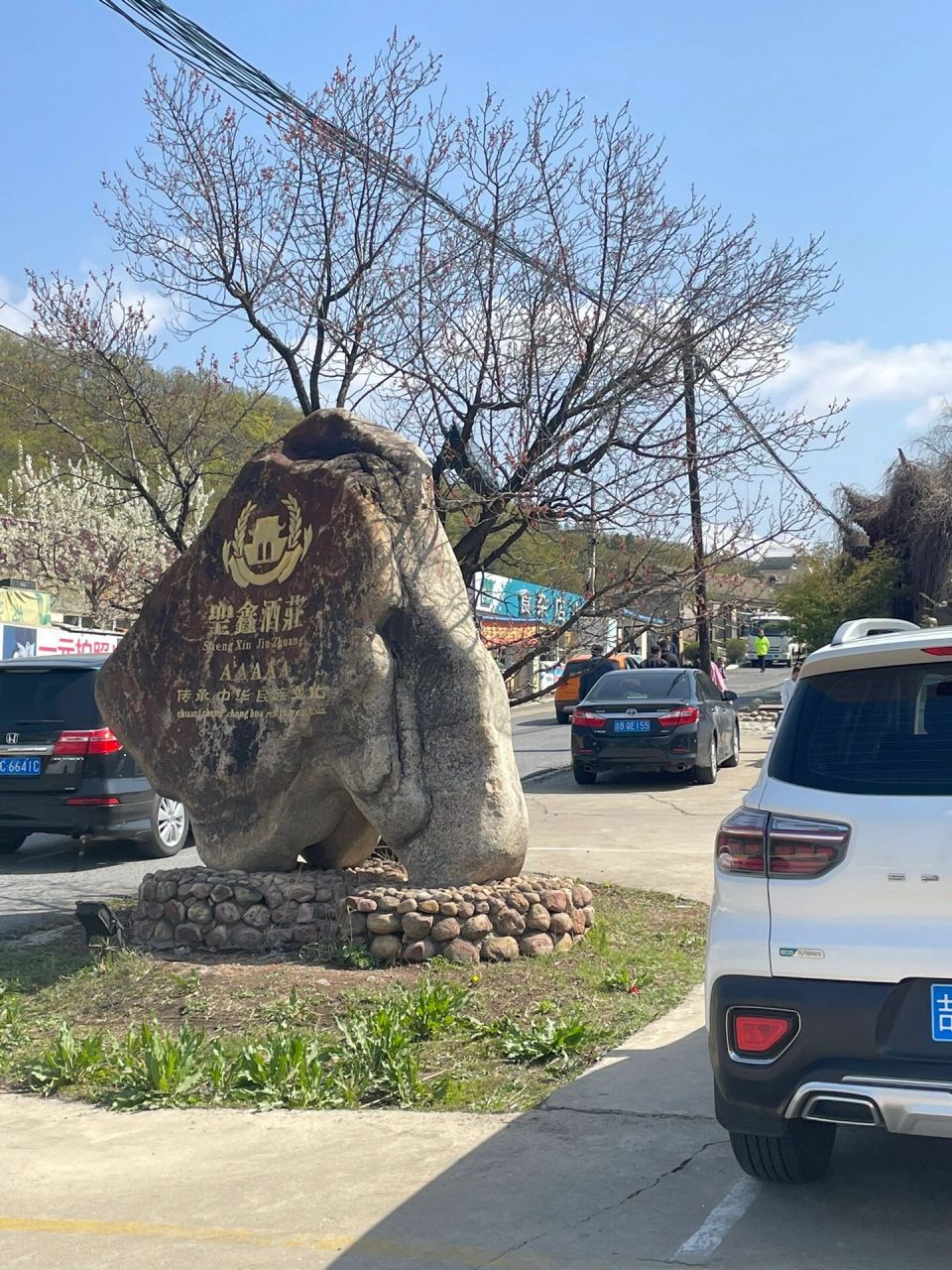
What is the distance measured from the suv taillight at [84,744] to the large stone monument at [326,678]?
8.90ft

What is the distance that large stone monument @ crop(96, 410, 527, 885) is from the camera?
291 inches

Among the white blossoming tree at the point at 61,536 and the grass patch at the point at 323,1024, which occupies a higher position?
the white blossoming tree at the point at 61,536

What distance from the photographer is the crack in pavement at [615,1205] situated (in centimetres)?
372

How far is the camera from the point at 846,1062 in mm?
3502

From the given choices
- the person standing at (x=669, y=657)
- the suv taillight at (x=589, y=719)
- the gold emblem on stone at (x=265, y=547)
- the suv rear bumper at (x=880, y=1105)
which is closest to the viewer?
the suv rear bumper at (x=880, y=1105)

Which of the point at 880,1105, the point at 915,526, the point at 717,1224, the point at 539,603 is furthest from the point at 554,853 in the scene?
the point at 915,526

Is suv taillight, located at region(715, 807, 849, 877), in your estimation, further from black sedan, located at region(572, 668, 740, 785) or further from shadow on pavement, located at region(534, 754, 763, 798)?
black sedan, located at region(572, 668, 740, 785)

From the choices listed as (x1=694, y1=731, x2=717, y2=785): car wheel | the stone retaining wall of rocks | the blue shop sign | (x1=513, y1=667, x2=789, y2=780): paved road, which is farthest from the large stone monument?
(x1=513, y1=667, x2=789, y2=780): paved road

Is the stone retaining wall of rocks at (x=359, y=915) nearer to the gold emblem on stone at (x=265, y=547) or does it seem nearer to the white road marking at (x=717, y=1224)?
the gold emblem on stone at (x=265, y=547)

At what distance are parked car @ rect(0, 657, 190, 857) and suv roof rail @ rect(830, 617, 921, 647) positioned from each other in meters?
7.02

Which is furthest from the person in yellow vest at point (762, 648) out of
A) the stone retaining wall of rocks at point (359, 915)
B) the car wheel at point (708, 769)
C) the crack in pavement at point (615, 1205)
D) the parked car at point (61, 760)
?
Result: the crack in pavement at point (615, 1205)

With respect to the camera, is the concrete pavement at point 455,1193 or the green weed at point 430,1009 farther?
the green weed at point 430,1009

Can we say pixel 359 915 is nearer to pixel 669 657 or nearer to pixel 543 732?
pixel 669 657

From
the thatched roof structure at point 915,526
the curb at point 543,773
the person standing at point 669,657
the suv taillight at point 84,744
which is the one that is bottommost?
the curb at point 543,773
